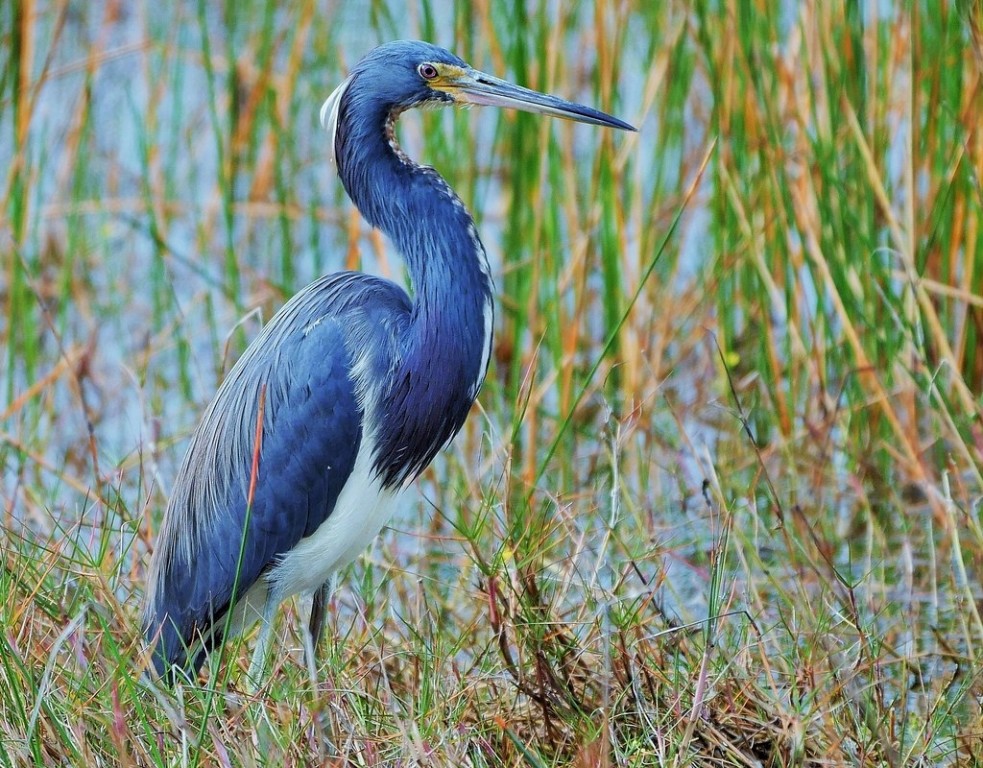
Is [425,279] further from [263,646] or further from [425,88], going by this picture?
[263,646]

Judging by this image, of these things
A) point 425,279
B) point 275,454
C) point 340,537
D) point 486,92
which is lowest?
point 340,537

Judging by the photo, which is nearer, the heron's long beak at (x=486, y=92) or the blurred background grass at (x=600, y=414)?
the blurred background grass at (x=600, y=414)

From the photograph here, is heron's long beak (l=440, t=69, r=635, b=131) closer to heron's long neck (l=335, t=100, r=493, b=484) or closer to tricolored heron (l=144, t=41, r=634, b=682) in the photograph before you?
tricolored heron (l=144, t=41, r=634, b=682)

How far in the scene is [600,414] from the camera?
5000 mm

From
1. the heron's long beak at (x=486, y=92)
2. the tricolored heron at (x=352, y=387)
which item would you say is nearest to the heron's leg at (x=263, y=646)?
the tricolored heron at (x=352, y=387)

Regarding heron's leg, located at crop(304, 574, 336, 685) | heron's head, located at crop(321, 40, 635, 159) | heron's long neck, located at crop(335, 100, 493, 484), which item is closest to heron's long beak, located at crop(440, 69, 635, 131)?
heron's head, located at crop(321, 40, 635, 159)

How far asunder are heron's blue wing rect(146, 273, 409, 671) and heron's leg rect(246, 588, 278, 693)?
6 cm

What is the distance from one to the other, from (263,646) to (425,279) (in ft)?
2.72

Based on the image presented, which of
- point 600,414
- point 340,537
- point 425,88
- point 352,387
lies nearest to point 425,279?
point 352,387

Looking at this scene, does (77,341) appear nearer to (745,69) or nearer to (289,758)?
(745,69)

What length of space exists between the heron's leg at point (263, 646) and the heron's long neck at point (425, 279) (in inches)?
14.5

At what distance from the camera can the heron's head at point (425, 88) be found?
3.27m

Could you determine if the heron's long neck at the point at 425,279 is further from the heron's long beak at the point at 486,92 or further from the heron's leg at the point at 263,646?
the heron's leg at the point at 263,646

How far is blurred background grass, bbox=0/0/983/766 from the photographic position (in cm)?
278
